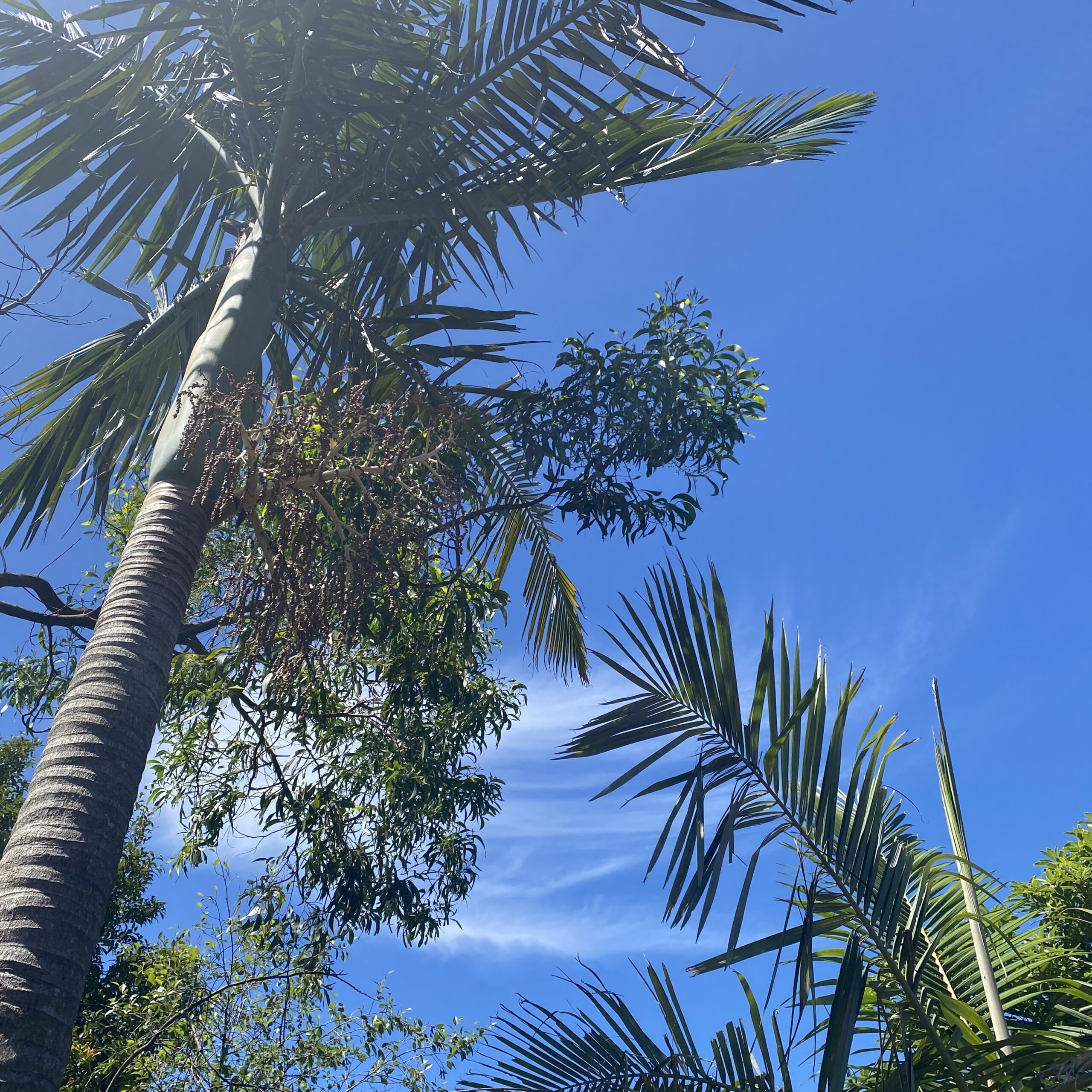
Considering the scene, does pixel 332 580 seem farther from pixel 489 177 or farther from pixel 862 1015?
pixel 862 1015

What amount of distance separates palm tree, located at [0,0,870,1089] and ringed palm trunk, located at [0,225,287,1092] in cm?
2

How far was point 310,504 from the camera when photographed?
4.47 m

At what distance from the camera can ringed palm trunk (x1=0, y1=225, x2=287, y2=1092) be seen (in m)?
2.75

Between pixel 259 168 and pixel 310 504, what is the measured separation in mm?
2456

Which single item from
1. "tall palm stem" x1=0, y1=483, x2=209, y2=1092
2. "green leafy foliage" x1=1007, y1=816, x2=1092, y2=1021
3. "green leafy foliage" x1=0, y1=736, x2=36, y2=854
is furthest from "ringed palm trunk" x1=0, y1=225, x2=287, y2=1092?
"green leafy foliage" x1=0, y1=736, x2=36, y2=854

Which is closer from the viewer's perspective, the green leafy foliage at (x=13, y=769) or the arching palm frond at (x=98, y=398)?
the arching palm frond at (x=98, y=398)

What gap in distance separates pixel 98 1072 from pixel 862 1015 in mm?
5445

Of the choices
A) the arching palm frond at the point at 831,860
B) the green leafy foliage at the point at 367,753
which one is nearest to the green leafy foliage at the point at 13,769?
the green leafy foliage at the point at 367,753

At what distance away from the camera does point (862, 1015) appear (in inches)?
171

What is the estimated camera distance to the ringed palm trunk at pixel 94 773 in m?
2.75

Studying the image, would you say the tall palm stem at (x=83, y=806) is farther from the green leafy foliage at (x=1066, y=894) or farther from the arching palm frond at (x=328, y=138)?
the green leafy foliage at (x=1066, y=894)

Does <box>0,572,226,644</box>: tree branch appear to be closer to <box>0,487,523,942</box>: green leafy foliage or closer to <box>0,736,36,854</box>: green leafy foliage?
<box>0,487,523,942</box>: green leafy foliage

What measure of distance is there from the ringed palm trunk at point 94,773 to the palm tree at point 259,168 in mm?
16

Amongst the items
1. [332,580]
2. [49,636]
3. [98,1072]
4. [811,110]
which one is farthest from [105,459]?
[811,110]
